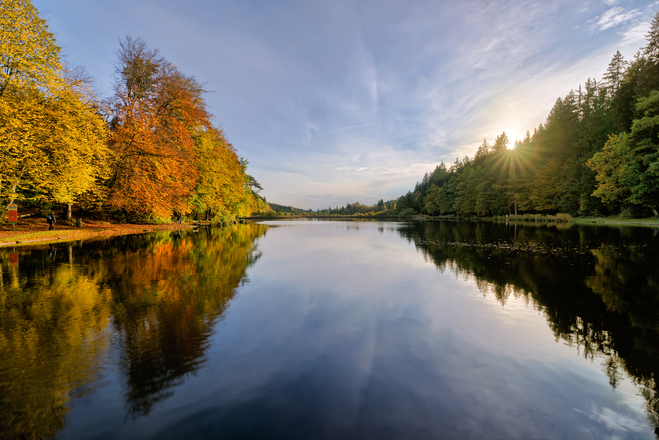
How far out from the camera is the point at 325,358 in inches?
167

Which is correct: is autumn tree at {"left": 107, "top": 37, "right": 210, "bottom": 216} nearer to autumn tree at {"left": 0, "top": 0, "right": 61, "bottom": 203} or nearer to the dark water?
autumn tree at {"left": 0, "top": 0, "right": 61, "bottom": 203}

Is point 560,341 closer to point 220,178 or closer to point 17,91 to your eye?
point 17,91

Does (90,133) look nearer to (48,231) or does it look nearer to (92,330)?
(48,231)

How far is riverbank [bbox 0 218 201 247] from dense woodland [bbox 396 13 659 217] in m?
54.3

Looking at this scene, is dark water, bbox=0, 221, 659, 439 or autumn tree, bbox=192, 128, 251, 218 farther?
autumn tree, bbox=192, 128, 251, 218

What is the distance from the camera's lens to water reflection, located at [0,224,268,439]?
3197 mm

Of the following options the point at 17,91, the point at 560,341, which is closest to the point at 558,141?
the point at 560,341

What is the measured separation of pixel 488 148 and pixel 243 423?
119 m

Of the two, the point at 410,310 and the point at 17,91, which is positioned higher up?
the point at 17,91

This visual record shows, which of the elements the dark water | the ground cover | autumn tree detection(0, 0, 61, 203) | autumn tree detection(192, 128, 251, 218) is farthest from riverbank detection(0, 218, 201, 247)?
the dark water

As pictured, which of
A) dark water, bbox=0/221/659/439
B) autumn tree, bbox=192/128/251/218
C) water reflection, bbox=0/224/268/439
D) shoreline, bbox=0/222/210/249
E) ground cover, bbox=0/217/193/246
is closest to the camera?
dark water, bbox=0/221/659/439

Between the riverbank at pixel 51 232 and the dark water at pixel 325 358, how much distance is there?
1124 centimetres

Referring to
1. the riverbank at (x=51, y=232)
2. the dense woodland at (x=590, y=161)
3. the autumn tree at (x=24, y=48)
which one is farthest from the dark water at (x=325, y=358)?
the dense woodland at (x=590, y=161)

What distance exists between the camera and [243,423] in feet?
9.45
